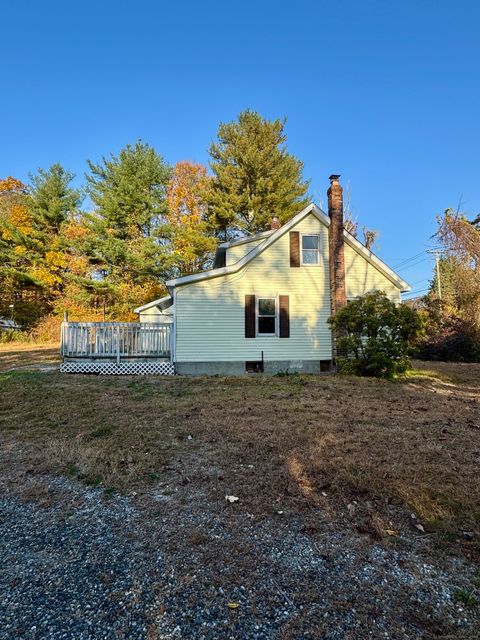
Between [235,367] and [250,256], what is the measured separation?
3.99m

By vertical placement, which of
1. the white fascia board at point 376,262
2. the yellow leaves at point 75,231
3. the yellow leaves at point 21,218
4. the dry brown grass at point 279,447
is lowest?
the dry brown grass at point 279,447

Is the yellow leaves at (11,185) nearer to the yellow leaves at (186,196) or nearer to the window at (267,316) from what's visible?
the yellow leaves at (186,196)

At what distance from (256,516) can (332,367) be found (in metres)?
11.1

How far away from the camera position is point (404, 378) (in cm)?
1124

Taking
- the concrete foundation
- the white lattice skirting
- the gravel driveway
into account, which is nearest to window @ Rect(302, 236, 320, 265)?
the concrete foundation

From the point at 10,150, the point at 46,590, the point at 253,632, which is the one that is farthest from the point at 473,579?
the point at 10,150

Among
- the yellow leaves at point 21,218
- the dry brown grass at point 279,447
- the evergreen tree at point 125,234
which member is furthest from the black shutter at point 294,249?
the yellow leaves at point 21,218

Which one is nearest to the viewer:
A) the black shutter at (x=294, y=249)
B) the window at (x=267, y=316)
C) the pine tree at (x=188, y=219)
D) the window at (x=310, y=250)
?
the window at (x=267, y=316)

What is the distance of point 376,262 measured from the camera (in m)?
14.0

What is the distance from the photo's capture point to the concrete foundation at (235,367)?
12789 millimetres

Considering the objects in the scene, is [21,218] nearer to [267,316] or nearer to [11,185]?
[11,185]

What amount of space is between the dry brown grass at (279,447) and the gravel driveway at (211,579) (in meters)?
0.25

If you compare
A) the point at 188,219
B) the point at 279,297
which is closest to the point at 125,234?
the point at 188,219

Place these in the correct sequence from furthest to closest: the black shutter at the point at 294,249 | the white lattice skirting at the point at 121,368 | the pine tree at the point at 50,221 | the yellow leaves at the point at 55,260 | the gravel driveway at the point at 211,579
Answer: the pine tree at the point at 50,221 < the yellow leaves at the point at 55,260 < the black shutter at the point at 294,249 < the white lattice skirting at the point at 121,368 < the gravel driveway at the point at 211,579
